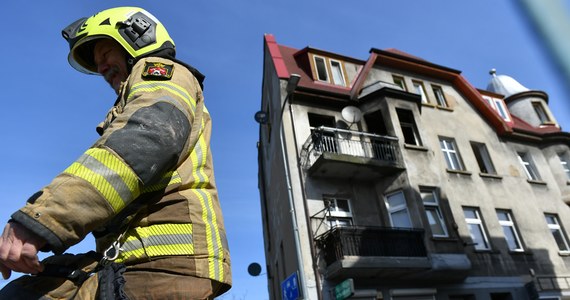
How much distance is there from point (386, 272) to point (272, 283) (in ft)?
34.4

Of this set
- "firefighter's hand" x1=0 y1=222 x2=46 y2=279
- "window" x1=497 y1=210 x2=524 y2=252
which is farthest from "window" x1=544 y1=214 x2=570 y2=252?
"firefighter's hand" x1=0 y1=222 x2=46 y2=279

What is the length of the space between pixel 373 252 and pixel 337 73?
28.2ft

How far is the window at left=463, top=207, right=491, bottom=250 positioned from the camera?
15.6 meters

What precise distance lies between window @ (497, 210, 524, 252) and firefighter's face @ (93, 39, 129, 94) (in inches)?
683

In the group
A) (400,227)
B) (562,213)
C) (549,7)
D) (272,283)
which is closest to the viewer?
(549,7)

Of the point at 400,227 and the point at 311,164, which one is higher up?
the point at 311,164

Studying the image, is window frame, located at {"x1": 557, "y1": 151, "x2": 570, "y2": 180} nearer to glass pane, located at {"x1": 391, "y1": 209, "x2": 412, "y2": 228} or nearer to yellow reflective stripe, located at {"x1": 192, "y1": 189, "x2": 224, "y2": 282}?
glass pane, located at {"x1": 391, "y1": 209, "x2": 412, "y2": 228}

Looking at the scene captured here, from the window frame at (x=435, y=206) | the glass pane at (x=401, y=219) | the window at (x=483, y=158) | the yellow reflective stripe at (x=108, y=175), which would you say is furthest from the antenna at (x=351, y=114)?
the yellow reflective stripe at (x=108, y=175)

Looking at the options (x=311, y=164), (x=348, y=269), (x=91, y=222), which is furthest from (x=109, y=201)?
(x=311, y=164)

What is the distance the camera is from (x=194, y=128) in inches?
70.9

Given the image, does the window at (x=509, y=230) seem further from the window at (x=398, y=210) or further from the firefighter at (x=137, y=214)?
the firefighter at (x=137, y=214)

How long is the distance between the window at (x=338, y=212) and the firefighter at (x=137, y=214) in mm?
12366

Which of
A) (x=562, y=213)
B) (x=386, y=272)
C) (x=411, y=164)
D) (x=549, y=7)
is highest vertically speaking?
(x=411, y=164)

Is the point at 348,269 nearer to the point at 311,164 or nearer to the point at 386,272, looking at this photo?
the point at 386,272
